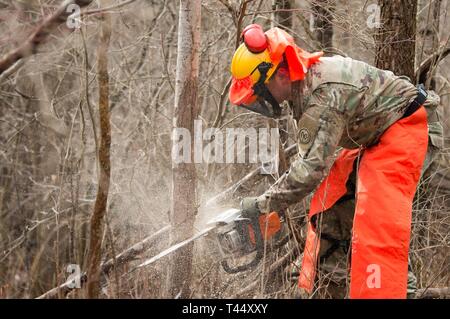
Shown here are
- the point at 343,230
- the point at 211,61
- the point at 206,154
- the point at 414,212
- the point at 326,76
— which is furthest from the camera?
the point at 211,61

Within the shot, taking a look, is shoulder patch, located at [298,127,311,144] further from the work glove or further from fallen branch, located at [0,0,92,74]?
fallen branch, located at [0,0,92,74]

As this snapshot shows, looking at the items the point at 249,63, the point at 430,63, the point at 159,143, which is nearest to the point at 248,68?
the point at 249,63

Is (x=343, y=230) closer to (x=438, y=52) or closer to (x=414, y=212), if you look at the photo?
(x=414, y=212)

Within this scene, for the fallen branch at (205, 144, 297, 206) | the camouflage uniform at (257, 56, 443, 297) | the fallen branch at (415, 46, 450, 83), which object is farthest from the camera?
the fallen branch at (205, 144, 297, 206)

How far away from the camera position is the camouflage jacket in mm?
4523

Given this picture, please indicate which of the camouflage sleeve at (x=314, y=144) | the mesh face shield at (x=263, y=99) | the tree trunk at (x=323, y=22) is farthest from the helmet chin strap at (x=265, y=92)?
the tree trunk at (x=323, y=22)

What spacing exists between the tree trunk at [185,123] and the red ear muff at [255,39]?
1.09m

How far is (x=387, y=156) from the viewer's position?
183 inches

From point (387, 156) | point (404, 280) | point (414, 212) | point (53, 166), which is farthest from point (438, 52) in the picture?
point (53, 166)

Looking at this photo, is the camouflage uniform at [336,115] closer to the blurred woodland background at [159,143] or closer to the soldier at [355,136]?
the soldier at [355,136]

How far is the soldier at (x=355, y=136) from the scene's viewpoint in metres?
4.46

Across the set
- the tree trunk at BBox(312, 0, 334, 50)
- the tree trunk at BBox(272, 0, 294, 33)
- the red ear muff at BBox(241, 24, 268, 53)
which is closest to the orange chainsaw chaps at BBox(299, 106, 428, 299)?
the red ear muff at BBox(241, 24, 268, 53)

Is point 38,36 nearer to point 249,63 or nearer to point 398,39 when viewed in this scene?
point 249,63
